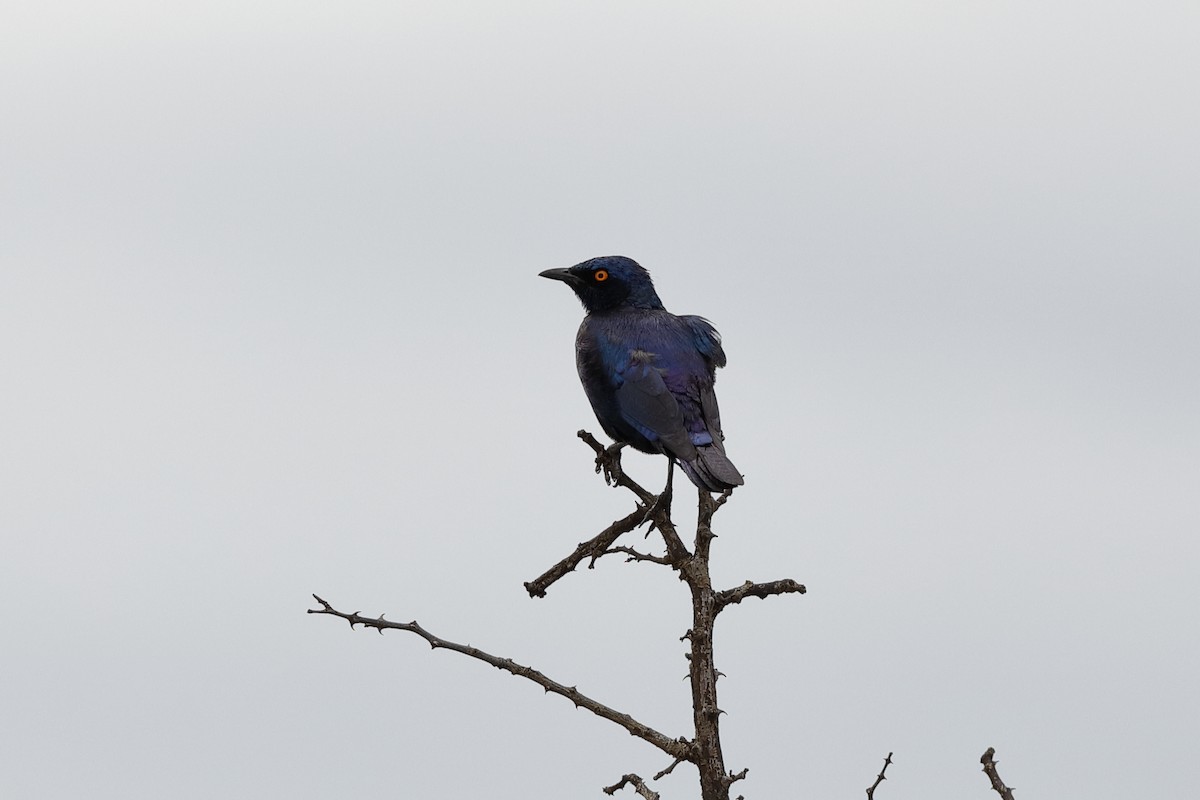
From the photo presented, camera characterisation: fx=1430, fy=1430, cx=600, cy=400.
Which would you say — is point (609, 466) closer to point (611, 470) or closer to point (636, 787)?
point (611, 470)

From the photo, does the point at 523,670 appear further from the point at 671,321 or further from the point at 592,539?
the point at 671,321

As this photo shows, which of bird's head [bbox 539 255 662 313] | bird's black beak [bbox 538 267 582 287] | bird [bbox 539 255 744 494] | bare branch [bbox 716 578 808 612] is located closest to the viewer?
bare branch [bbox 716 578 808 612]

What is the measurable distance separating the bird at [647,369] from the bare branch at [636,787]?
2185 millimetres

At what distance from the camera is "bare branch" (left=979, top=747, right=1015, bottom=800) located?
653cm

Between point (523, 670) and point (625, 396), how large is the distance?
3468 millimetres

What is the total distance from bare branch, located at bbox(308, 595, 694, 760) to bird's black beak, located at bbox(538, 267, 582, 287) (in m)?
5.08

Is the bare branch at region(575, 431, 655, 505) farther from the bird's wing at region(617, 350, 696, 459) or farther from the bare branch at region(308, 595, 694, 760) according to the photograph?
the bare branch at region(308, 595, 694, 760)

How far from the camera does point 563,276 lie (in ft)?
40.4

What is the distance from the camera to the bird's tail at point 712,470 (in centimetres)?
930

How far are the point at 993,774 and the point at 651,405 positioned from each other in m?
4.40

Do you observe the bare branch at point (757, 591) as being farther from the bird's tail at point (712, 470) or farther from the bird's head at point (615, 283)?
the bird's head at point (615, 283)

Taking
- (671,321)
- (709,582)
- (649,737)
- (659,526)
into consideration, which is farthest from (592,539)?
(671,321)

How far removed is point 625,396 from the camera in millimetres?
10727

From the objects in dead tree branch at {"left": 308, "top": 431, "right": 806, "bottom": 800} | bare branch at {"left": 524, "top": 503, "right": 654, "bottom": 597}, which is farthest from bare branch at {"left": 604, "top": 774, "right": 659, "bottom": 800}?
bare branch at {"left": 524, "top": 503, "right": 654, "bottom": 597}
